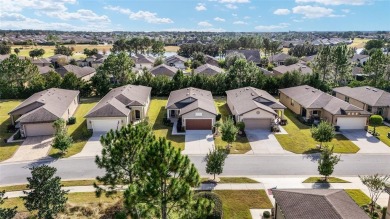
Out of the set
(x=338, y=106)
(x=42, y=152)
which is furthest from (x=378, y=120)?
(x=42, y=152)

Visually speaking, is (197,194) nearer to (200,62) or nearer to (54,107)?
(54,107)

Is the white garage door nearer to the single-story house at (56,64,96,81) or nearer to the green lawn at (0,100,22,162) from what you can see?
the green lawn at (0,100,22,162)

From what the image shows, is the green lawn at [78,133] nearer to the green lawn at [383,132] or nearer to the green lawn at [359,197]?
the green lawn at [359,197]

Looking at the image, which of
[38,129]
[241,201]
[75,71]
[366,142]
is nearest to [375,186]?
[241,201]

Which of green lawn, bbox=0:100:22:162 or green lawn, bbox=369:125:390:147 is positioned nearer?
green lawn, bbox=0:100:22:162

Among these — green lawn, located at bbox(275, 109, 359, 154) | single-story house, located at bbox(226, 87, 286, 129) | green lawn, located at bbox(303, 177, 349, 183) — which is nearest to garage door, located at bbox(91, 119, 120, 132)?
single-story house, located at bbox(226, 87, 286, 129)

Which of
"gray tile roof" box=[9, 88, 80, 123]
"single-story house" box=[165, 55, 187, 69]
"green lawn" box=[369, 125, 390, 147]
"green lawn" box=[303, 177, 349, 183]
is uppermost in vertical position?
"single-story house" box=[165, 55, 187, 69]

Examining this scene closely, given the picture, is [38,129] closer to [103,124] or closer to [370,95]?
[103,124]
